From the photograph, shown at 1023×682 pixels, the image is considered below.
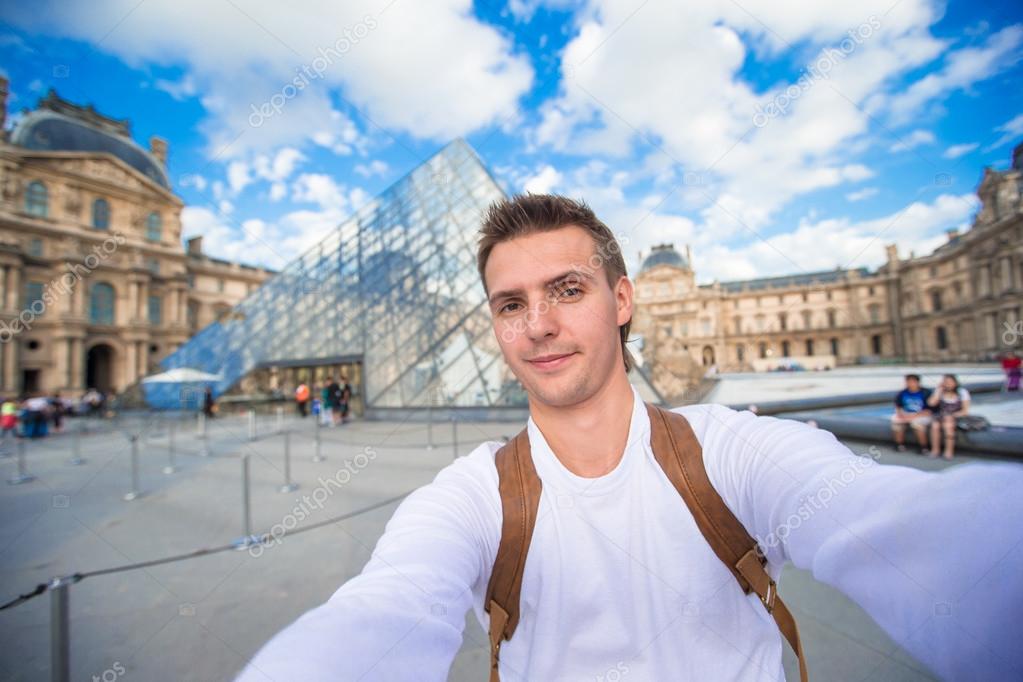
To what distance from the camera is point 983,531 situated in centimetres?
49

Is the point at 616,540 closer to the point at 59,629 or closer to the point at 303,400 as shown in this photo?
the point at 59,629

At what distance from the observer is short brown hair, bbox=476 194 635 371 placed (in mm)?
1170

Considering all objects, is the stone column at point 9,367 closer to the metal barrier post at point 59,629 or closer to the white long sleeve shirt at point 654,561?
the metal barrier post at point 59,629

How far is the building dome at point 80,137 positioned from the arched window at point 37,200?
4060 mm

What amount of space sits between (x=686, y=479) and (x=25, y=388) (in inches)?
1403

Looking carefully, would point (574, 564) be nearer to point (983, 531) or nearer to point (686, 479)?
point (686, 479)

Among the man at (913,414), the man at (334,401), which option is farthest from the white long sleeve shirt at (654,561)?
the man at (334,401)

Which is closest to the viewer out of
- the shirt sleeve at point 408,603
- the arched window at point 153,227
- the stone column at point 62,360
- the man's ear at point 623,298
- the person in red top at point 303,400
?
the shirt sleeve at point 408,603

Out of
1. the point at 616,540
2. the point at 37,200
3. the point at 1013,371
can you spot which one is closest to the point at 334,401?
the point at 616,540

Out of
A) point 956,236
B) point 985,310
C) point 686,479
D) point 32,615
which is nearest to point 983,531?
point 686,479

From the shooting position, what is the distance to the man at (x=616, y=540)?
51cm

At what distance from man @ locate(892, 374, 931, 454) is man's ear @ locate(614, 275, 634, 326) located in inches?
223

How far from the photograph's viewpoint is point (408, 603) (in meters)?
0.72

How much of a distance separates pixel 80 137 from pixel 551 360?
1721 inches
